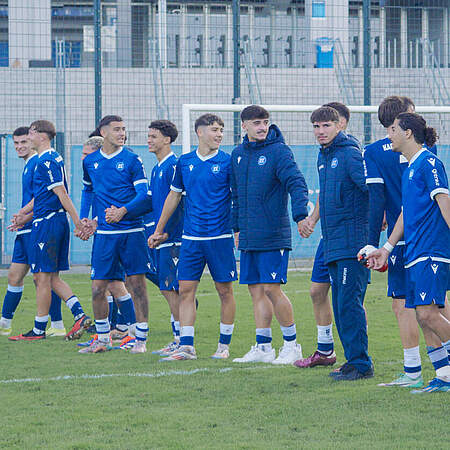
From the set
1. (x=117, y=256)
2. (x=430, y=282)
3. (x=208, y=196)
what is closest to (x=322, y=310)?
(x=208, y=196)

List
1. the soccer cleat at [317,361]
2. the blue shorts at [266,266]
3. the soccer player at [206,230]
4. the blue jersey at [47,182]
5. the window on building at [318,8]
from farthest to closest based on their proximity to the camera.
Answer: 1. the window on building at [318,8]
2. the blue jersey at [47,182]
3. the soccer player at [206,230]
4. the blue shorts at [266,266]
5. the soccer cleat at [317,361]

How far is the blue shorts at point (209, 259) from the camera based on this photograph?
7.32 metres

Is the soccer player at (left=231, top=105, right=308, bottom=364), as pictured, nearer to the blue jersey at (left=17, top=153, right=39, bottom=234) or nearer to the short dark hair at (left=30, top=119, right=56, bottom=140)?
the short dark hair at (left=30, top=119, right=56, bottom=140)

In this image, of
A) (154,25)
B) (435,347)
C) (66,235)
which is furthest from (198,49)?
(435,347)

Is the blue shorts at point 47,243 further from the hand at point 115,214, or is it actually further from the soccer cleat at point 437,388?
the soccer cleat at point 437,388

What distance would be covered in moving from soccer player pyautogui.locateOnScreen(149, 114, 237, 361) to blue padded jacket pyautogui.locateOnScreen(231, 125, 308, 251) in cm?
27

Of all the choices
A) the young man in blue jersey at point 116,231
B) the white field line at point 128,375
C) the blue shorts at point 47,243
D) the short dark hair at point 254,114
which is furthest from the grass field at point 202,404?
the short dark hair at point 254,114

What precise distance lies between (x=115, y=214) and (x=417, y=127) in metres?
3.08

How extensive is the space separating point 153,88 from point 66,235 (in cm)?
880

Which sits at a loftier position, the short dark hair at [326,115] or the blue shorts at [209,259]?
the short dark hair at [326,115]

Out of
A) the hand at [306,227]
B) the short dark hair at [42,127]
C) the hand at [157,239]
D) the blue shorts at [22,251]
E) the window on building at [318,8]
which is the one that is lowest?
the blue shorts at [22,251]

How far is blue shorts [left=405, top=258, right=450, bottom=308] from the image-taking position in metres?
5.33

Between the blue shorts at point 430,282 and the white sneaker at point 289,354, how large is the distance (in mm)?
1867

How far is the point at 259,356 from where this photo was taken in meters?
7.14
